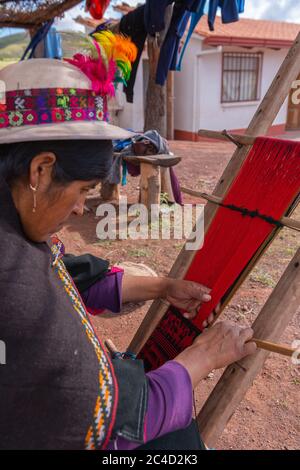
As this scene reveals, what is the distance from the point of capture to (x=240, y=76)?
1230 centimetres

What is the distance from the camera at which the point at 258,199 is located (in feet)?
5.03

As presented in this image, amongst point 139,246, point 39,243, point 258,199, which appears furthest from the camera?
point 139,246

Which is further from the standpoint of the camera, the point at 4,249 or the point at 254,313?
the point at 254,313

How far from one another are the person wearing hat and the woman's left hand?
16.1 inches

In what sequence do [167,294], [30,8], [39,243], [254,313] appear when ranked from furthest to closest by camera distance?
[30,8] → [254,313] → [167,294] → [39,243]

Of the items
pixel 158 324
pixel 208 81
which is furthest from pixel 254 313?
pixel 208 81

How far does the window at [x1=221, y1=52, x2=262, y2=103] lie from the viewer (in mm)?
11867

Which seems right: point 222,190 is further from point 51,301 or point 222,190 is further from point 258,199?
point 51,301

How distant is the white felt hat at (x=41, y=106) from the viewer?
99 centimetres

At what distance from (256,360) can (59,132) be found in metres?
0.96

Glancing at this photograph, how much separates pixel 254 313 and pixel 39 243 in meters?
2.27

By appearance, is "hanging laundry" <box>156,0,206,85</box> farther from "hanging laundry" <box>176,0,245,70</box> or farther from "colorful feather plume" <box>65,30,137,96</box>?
"colorful feather plume" <box>65,30,137,96</box>

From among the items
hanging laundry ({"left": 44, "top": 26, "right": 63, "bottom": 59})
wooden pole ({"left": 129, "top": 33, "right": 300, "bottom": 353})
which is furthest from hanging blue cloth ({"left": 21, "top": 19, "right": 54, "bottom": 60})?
wooden pole ({"left": 129, "top": 33, "right": 300, "bottom": 353})

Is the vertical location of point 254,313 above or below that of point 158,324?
below
